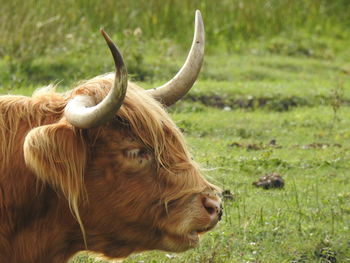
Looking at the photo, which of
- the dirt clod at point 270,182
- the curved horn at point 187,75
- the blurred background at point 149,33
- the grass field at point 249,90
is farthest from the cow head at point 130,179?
the blurred background at point 149,33

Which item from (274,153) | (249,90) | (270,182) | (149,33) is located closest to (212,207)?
(270,182)

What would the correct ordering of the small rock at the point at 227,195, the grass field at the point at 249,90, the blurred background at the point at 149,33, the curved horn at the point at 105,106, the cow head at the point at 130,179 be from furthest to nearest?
the blurred background at the point at 149,33, the small rock at the point at 227,195, the grass field at the point at 249,90, the cow head at the point at 130,179, the curved horn at the point at 105,106

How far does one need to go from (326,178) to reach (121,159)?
12.3ft

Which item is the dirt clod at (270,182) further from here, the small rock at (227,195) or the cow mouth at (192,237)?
the cow mouth at (192,237)

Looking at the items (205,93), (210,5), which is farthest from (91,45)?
(210,5)

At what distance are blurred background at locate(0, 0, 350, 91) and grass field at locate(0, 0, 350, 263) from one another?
0.06 feet

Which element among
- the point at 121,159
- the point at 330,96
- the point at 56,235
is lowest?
the point at 330,96

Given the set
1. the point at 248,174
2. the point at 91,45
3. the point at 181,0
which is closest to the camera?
the point at 248,174

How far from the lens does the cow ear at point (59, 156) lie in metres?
4.06

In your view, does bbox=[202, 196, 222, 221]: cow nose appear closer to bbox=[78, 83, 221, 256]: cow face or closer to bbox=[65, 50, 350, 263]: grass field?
bbox=[78, 83, 221, 256]: cow face

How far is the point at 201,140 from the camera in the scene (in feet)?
28.3

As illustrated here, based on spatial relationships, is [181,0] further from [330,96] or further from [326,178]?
[326,178]

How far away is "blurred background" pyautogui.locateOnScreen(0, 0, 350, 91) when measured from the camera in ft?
35.7

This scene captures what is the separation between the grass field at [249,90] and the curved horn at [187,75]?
1.18 m
